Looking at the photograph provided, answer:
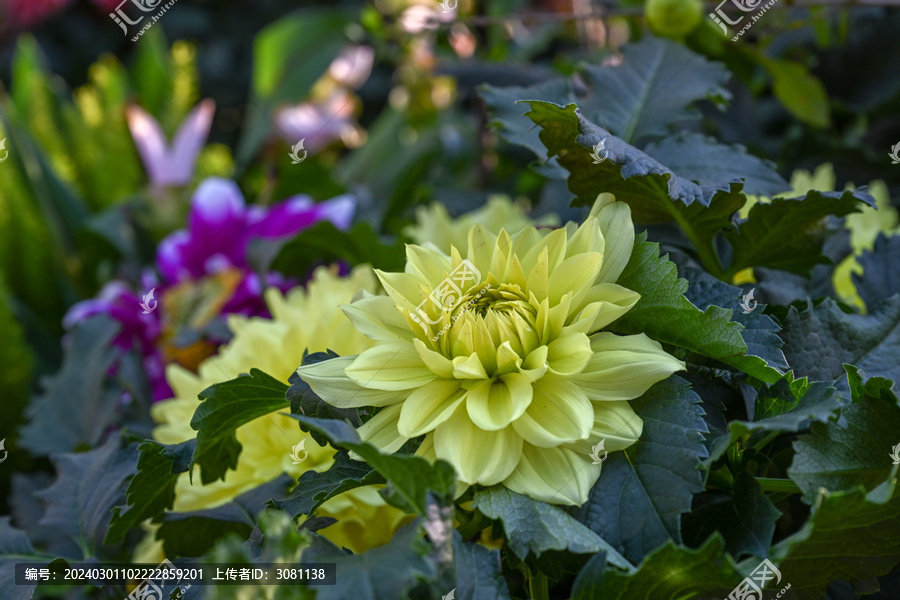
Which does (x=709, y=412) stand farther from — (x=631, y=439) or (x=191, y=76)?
(x=191, y=76)

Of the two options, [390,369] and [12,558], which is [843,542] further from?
[12,558]

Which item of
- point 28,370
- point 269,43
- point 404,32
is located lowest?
point 28,370

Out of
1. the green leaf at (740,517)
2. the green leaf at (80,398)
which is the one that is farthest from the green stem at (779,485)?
the green leaf at (80,398)

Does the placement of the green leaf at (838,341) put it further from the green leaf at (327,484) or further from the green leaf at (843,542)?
the green leaf at (327,484)

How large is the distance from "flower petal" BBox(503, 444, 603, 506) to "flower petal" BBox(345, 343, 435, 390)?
46 millimetres

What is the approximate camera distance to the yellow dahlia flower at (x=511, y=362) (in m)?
0.24

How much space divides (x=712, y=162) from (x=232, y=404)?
→ 24 centimetres

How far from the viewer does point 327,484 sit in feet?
0.83

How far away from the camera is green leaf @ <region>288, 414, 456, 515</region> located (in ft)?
0.69

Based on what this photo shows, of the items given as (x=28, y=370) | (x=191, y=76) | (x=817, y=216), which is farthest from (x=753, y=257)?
(x=191, y=76)

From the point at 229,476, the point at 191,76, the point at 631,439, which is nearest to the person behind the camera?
the point at 631,439

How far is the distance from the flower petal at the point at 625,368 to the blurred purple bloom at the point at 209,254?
1.00ft

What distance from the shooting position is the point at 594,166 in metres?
0.29

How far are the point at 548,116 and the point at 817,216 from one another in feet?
0.43
